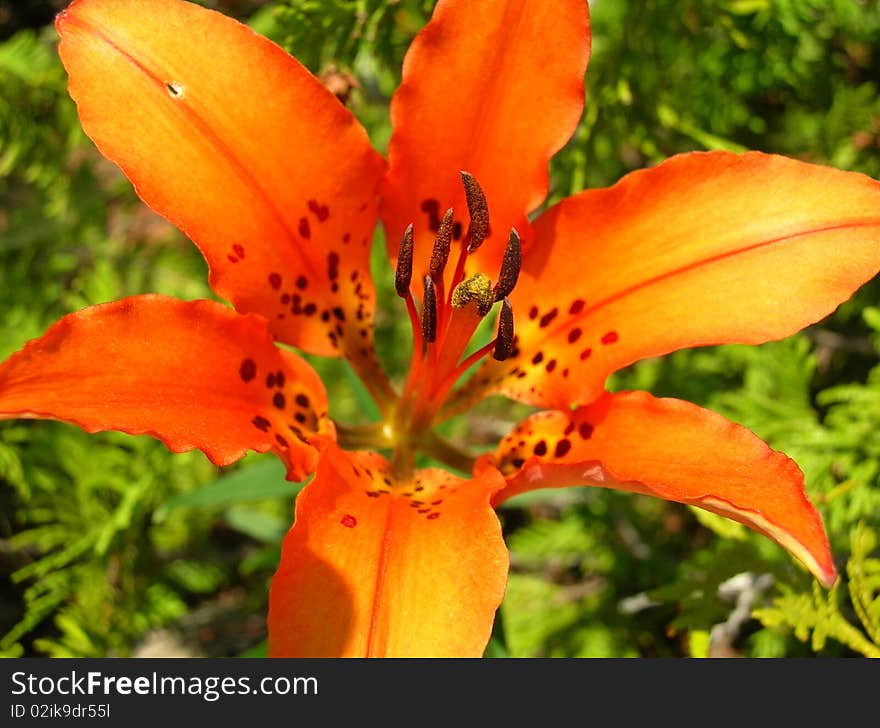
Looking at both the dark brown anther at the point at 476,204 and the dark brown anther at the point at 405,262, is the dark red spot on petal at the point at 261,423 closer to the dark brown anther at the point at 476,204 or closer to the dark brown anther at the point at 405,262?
the dark brown anther at the point at 405,262

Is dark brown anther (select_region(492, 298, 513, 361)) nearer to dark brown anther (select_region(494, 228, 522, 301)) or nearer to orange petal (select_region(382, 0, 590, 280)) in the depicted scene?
dark brown anther (select_region(494, 228, 522, 301))

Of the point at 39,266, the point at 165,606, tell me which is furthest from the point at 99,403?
the point at 39,266

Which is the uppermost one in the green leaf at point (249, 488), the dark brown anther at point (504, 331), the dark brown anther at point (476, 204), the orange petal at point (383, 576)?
the dark brown anther at point (476, 204)

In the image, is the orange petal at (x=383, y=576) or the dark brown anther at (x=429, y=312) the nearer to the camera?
the orange petal at (x=383, y=576)

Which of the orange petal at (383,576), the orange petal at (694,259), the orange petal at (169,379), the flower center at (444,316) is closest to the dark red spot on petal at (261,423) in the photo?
the orange petal at (169,379)

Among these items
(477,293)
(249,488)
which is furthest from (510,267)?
(249,488)

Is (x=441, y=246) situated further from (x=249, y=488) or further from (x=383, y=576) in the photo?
(x=249, y=488)

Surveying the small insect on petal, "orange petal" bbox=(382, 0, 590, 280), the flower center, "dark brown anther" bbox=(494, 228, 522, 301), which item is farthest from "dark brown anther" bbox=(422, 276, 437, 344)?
the small insect on petal
